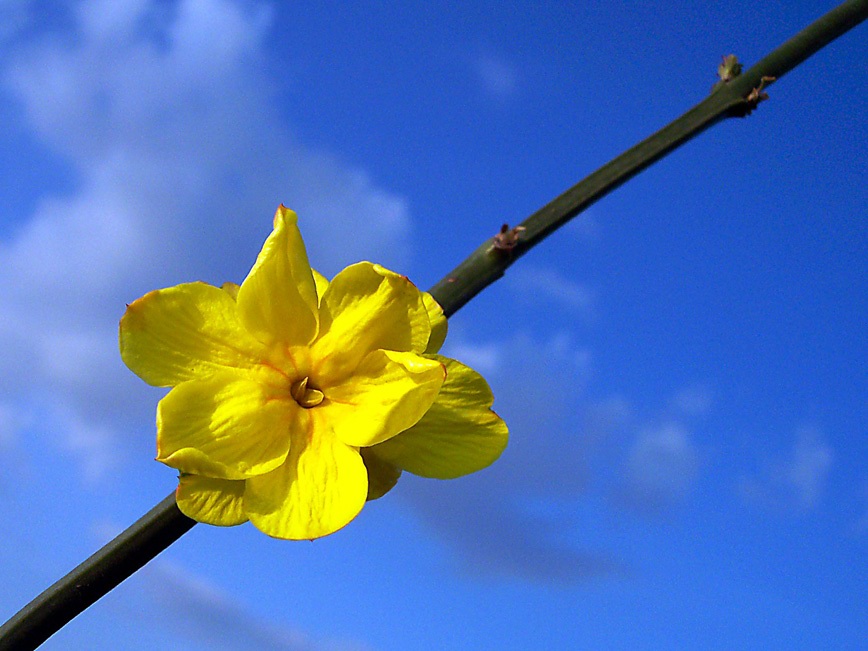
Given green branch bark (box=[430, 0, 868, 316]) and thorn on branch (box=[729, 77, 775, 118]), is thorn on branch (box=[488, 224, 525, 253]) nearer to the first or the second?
green branch bark (box=[430, 0, 868, 316])

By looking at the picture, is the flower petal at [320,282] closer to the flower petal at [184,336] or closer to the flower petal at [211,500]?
the flower petal at [184,336]

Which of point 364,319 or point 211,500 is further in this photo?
point 364,319

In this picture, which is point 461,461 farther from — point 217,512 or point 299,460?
point 217,512

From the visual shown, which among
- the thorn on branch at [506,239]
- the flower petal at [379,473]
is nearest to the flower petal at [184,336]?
the flower petal at [379,473]

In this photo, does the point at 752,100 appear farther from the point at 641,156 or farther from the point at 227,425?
the point at 227,425

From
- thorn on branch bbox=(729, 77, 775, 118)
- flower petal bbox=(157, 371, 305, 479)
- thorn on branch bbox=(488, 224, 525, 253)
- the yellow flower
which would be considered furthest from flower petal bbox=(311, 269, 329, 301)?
thorn on branch bbox=(729, 77, 775, 118)

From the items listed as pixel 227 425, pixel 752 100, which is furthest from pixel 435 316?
pixel 752 100

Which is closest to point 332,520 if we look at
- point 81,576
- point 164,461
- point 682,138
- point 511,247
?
point 164,461
